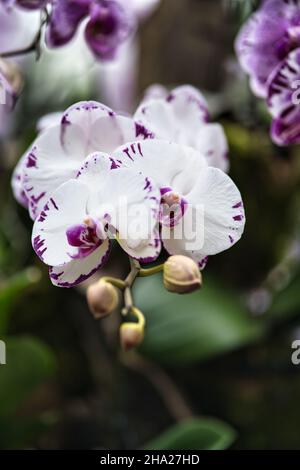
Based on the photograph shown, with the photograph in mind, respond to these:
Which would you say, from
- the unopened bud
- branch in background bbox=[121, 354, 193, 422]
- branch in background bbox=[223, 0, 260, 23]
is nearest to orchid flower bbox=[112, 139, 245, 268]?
the unopened bud

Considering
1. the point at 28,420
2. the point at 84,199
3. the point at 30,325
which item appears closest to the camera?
the point at 84,199

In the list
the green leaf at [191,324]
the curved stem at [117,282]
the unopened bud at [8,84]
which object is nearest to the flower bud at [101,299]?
the curved stem at [117,282]

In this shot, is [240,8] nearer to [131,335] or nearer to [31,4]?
[31,4]

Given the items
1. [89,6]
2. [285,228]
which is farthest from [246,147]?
[89,6]

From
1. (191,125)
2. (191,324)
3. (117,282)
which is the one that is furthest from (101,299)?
(191,324)
